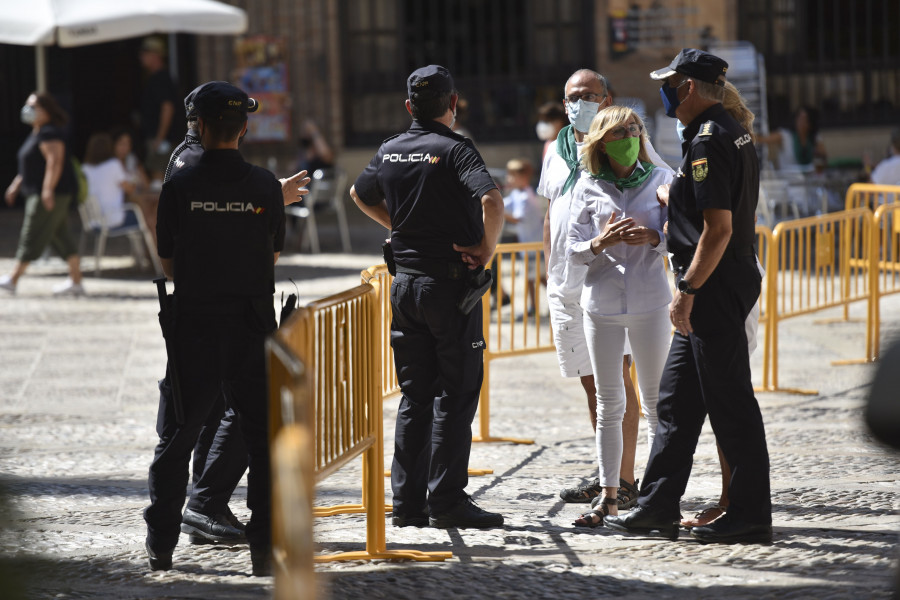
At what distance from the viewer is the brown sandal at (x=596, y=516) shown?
514 centimetres

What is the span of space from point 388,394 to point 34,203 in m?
7.30

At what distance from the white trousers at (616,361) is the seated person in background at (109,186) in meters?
8.68

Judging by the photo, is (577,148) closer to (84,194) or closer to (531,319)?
(531,319)

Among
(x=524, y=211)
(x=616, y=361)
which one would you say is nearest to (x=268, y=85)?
(x=524, y=211)

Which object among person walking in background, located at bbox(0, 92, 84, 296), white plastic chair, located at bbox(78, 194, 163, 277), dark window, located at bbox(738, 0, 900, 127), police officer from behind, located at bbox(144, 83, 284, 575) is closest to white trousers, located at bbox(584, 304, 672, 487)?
police officer from behind, located at bbox(144, 83, 284, 575)

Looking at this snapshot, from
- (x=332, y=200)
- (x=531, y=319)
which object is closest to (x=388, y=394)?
(x=531, y=319)

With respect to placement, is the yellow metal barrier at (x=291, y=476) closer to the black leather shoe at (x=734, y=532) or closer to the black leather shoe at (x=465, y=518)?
the black leather shoe at (x=465, y=518)

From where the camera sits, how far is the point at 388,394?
593cm

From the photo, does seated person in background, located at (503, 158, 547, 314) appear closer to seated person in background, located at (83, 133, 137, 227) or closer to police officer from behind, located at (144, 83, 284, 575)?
seated person in background, located at (83, 133, 137, 227)

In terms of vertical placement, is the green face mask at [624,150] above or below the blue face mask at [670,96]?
below

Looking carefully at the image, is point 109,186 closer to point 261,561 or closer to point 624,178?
point 624,178

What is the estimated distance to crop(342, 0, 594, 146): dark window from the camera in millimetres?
18625

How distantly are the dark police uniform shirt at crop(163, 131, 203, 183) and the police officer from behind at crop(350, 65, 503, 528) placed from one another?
70cm

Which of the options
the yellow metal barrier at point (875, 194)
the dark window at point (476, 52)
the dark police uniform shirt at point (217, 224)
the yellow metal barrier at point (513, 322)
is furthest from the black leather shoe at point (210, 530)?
the dark window at point (476, 52)
